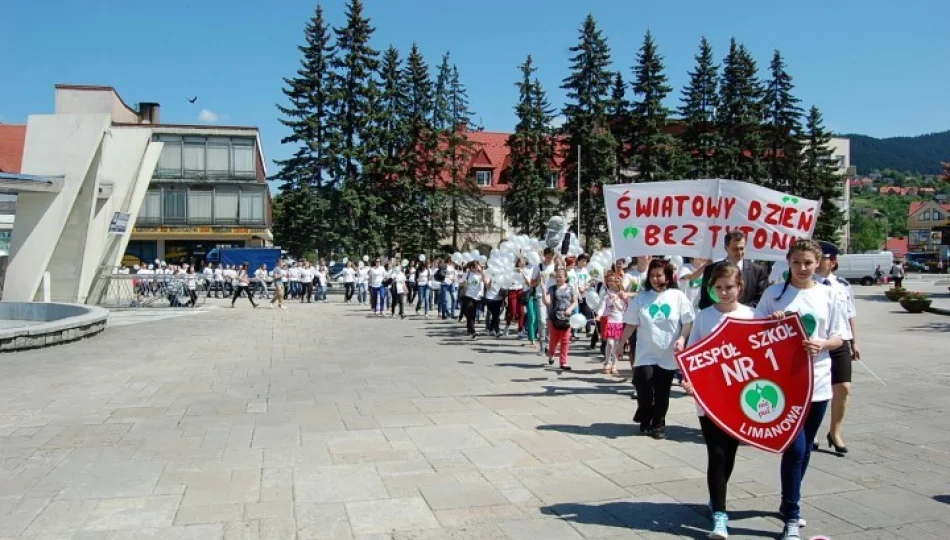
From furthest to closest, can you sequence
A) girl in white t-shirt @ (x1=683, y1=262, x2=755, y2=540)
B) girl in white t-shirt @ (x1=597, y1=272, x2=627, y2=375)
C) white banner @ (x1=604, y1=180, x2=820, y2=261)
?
1. girl in white t-shirt @ (x1=597, y1=272, x2=627, y2=375)
2. white banner @ (x1=604, y1=180, x2=820, y2=261)
3. girl in white t-shirt @ (x1=683, y1=262, x2=755, y2=540)

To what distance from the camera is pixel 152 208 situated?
5359 cm

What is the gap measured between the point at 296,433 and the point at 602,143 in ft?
140

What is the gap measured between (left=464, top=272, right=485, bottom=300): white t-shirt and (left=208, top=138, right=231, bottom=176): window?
138 feet

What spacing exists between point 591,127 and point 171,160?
29439 mm

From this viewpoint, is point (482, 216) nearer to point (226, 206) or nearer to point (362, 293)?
point (226, 206)

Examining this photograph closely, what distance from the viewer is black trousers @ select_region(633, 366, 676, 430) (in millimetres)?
6891

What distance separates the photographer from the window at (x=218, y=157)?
177 ft

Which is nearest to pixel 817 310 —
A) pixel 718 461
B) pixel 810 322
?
pixel 810 322

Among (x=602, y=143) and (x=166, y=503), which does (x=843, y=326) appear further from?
(x=602, y=143)

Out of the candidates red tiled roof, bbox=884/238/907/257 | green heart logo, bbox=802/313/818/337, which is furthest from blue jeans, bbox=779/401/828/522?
red tiled roof, bbox=884/238/907/257

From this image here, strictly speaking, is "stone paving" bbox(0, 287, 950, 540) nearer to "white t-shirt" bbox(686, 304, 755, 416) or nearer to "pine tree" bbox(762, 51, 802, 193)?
"white t-shirt" bbox(686, 304, 755, 416)

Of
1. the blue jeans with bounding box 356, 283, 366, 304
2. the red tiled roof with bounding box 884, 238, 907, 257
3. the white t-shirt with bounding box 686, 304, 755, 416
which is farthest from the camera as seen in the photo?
the red tiled roof with bounding box 884, 238, 907, 257

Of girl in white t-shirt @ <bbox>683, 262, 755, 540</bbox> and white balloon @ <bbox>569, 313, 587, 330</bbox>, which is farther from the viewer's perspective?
white balloon @ <bbox>569, 313, 587, 330</bbox>

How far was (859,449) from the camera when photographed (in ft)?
21.1
